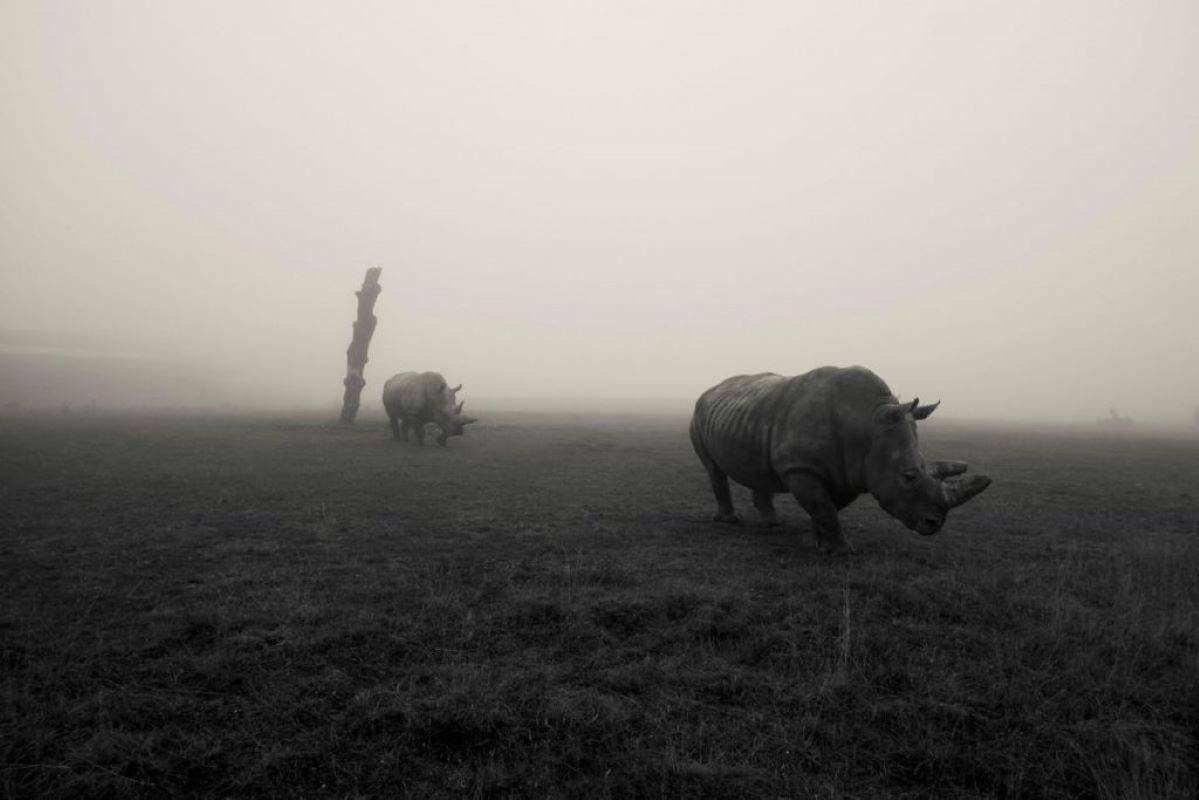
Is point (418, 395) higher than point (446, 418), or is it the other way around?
point (418, 395)

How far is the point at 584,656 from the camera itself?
4531mm

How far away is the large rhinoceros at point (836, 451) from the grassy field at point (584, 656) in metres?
0.75

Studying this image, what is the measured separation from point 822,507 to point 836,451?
0.74 meters

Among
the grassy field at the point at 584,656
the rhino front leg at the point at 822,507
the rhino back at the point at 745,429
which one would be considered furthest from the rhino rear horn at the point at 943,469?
the rhino back at the point at 745,429

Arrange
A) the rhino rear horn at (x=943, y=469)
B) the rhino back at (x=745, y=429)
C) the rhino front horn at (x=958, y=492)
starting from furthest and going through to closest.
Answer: the rhino back at (x=745, y=429), the rhino rear horn at (x=943, y=469), the rhino front horn at (x=958, y=492)

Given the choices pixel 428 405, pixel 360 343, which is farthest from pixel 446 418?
pixel 360 343

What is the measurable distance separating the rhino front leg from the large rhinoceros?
0.01 m

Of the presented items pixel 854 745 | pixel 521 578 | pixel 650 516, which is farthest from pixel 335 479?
pixel 854 745

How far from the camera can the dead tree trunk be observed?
29.7m

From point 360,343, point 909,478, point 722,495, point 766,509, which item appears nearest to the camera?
point 909,478

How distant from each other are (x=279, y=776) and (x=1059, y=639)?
5.58 metres

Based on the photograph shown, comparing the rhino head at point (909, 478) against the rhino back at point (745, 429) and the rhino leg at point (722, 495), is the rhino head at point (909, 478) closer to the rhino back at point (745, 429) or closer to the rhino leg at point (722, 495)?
the rhino back at point (745, 429)

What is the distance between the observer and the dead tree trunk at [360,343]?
29.7 meters

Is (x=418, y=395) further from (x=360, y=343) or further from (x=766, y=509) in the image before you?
(x=766, y=509)
